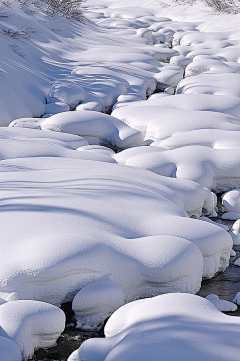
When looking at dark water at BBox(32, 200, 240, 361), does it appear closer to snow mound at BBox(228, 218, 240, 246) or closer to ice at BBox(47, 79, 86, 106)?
snow mound at BBox(228, 218, 240, 246)

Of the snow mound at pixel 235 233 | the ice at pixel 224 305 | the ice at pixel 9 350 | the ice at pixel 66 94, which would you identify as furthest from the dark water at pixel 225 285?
the ice at pixel 66 94

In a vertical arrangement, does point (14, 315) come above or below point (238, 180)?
above

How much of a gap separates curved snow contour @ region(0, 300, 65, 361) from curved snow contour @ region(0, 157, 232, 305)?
164mm

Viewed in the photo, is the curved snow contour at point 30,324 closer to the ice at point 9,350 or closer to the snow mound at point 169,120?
the ice at point 9,350

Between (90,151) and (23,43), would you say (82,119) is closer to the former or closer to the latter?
(90,151)

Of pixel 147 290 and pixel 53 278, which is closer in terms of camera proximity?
pixel 53 278

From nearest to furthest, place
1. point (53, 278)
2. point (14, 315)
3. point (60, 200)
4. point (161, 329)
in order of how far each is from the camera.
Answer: point (161, 329) → point (14, 315) → point (53, 278) → point (60, 200)

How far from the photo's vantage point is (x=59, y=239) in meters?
2.22

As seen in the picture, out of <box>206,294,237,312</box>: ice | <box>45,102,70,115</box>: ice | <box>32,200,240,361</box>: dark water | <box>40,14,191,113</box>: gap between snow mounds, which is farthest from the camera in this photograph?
<box>40,14,191,113</box>: gap between snow mounds

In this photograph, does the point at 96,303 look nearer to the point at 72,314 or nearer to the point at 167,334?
the point at 72,314

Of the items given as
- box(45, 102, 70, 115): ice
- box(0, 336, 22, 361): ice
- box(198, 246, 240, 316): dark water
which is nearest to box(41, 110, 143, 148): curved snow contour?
box(45, 102, 70, 115): ice

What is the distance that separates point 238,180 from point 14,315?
2.66 meters

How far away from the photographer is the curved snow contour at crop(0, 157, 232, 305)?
2.15 metres

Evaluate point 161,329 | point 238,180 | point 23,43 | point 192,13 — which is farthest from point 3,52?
point 192,13
